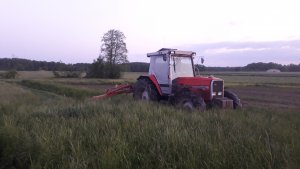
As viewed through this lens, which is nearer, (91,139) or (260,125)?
(91,139)

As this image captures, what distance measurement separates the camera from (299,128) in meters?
9.41

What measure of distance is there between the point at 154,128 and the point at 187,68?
849 centimetres

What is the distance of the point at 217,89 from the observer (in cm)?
1507

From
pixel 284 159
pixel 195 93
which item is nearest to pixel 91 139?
pixel 284 159

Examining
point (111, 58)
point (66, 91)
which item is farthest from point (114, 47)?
point (66, 91)

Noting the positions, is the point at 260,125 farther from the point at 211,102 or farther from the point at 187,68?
the point at 187,68

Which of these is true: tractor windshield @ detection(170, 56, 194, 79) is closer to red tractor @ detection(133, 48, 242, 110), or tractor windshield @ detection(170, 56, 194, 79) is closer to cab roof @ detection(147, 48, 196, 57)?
red tractor @ detection(133, 48, 242, 110)

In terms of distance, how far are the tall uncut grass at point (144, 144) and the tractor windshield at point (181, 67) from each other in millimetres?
5881

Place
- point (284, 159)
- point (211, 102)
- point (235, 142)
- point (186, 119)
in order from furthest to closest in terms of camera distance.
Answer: point (211, 102) < point (186, 119) < point (235, 142) < point (284, 159)

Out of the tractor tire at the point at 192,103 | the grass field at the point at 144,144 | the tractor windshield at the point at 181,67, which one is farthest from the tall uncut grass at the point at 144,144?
the tractor windshield at the point at 181,67

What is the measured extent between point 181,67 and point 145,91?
6.04 feet

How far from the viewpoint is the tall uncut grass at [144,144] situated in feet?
19.9

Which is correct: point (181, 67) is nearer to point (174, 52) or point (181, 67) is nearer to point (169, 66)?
point (169, 66)

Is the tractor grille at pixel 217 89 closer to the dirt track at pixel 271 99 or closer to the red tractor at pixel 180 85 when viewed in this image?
the red tractor at pixel 180 85
